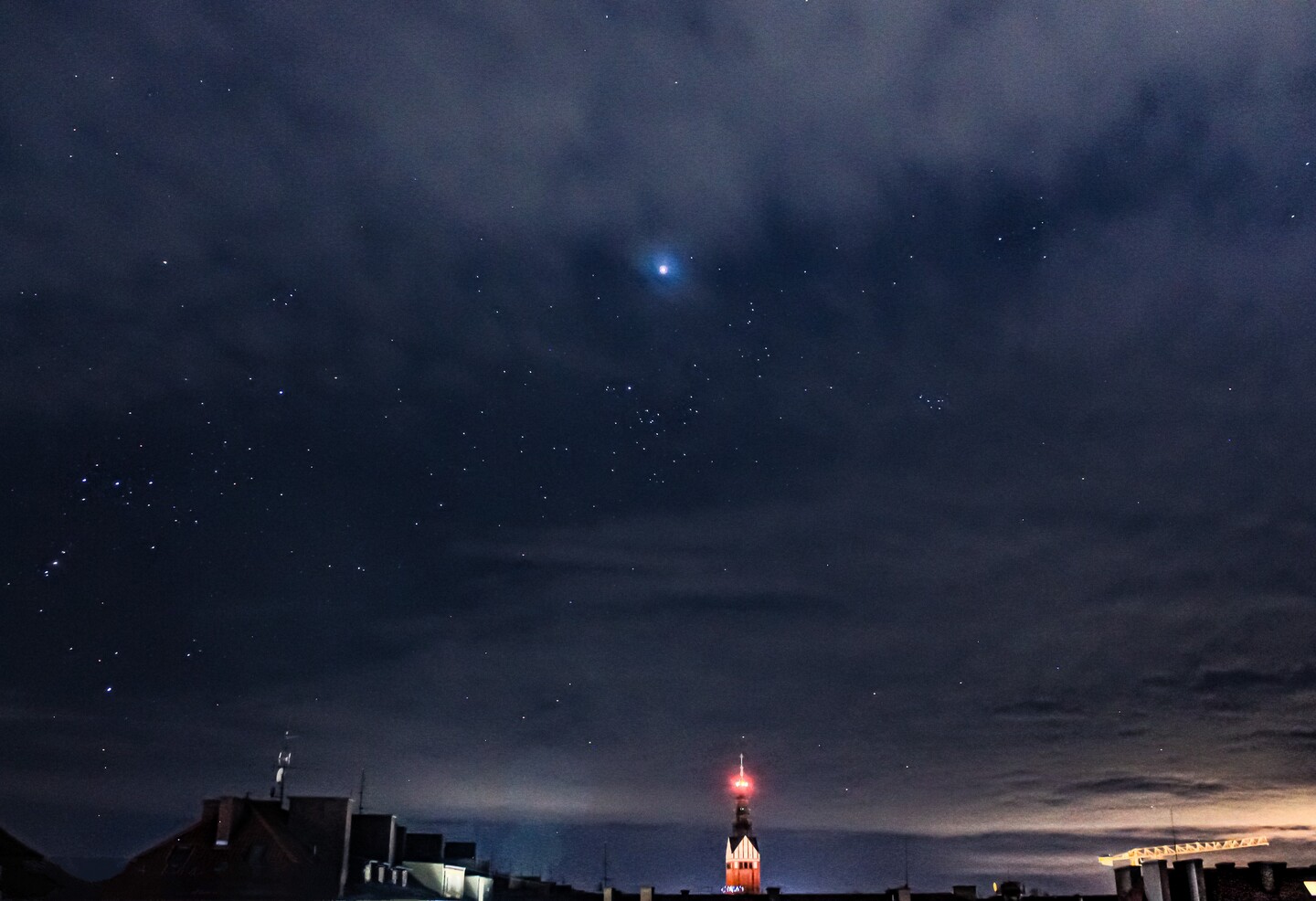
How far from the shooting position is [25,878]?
7975 cm

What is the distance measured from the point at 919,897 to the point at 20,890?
7195 centimetres

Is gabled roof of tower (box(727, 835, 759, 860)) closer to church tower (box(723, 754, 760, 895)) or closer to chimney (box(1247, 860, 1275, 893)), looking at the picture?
church tower (box(723, 754, 760, 895))

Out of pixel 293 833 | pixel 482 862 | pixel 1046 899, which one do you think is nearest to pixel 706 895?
pixel 482 862

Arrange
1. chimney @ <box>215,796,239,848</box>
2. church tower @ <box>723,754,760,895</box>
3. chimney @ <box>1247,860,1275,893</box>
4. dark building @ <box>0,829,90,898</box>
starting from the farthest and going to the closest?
church tower @ <box>723,754,760,895</box> < dark building @ <box>0,829,90,898</box> < chimney @ <box>215,796,239,848</box> < chimney @ <box>1247,860,1275,893</box>

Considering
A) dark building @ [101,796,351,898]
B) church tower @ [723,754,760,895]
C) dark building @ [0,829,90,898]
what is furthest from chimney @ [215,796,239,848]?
church tower @ [723,754,760,895]

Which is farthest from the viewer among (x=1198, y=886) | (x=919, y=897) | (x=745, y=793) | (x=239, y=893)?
(x=745, y=793)

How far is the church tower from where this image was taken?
578 ft

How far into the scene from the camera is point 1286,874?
207 feet

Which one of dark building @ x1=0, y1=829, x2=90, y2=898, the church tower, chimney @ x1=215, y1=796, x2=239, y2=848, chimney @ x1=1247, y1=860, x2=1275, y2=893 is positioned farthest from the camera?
the church tower

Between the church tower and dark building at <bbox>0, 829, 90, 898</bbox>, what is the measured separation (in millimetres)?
107835

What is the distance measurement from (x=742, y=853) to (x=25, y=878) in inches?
4676

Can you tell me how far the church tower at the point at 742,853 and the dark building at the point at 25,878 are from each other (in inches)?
4245

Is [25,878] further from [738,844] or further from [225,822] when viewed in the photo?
[738,844]

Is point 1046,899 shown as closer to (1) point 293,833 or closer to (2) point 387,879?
(2) point 387,879
